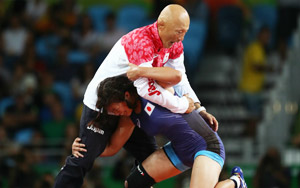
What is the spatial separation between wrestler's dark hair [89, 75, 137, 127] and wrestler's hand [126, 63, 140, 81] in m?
0.23

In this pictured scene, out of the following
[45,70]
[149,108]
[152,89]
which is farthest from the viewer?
[45,70]

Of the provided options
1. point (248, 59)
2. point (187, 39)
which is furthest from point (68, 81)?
point (248, 59)

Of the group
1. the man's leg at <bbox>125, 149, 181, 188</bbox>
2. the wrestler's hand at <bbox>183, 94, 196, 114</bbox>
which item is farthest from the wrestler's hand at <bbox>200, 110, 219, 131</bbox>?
the man's leg at <bbox>125, 149, 181, 188</bbox>

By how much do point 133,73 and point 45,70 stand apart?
5.60m

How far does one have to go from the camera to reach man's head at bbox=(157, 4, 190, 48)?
5.03 metres

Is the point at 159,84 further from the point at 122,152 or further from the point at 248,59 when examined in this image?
the point at 248,59

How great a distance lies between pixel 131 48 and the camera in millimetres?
5117

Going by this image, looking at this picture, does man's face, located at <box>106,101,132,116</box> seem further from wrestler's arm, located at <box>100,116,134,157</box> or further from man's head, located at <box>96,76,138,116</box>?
wrestler's arm, located at <box>100,116,134,157</box>

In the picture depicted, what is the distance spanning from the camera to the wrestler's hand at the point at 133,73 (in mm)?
4965

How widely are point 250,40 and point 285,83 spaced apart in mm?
1337

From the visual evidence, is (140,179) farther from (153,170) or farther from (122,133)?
(122,133)

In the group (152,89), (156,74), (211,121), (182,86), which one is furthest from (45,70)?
(156,74)

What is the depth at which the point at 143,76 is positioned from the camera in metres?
4.98

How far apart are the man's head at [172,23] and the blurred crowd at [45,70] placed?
3.20 meters
